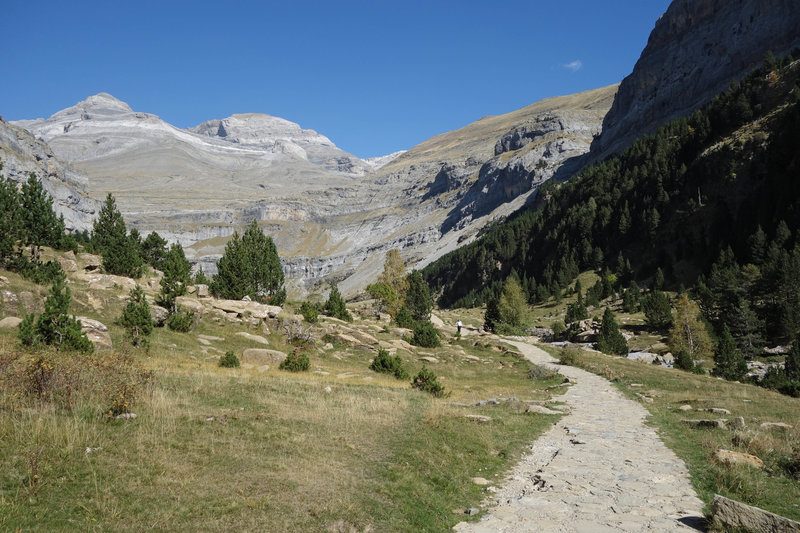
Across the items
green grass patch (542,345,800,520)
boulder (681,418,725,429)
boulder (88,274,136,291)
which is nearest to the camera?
green grass patch (542,345,800,520)

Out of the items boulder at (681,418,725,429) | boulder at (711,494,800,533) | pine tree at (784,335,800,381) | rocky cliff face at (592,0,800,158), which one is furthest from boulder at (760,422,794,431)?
rocky cliff face at (592,0,800,158)

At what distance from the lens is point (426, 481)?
9344 mm

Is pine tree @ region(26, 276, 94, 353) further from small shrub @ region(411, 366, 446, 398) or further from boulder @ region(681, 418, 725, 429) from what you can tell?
boulder @ region(681, 418, 725, 429)

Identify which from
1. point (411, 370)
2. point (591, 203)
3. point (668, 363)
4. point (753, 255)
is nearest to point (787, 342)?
point (668, 363)

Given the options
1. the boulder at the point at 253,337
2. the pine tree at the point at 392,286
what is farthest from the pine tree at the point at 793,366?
the pine tree at the point at 392,286

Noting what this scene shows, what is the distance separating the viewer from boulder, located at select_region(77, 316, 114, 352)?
19.4m

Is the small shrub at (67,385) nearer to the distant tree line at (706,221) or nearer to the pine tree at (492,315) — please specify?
the distant tree line at (706,221)

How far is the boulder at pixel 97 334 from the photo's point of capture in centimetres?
1936

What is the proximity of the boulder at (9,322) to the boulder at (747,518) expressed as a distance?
26.0 metres

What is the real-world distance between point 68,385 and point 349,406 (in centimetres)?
808

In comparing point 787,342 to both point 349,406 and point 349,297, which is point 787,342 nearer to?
point 349,406

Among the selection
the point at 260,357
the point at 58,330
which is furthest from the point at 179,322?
the point at 58,330

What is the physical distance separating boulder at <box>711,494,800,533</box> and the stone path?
1.96 feet

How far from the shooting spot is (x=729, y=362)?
37.5 metres
